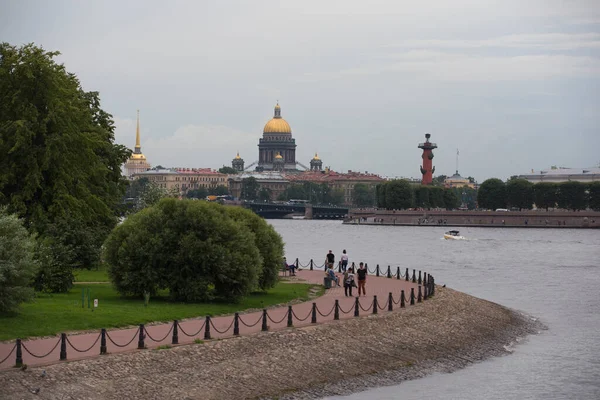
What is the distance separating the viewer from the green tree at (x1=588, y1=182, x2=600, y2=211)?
176 meters

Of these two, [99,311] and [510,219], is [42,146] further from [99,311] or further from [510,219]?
[510,219]

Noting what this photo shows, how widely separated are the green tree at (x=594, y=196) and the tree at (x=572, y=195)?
1.01 metres

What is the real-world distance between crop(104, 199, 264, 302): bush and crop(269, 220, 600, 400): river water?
6.52 metres

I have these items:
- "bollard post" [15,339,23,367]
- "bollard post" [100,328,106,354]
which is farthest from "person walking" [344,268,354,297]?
"bollard post" [15,339,23,367]

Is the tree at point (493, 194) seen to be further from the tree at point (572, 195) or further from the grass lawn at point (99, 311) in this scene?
the grass lawn at point (99, 311)

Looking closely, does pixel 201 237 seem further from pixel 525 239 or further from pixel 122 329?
pixel 525 239

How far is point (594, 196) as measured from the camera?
581 ft

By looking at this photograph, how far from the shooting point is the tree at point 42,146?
39625 millimetres

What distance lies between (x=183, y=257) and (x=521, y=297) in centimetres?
2280

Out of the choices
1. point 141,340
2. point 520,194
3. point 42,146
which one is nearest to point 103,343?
point 141,340

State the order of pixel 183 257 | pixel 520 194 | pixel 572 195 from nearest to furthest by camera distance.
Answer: pixel 183 257 < pixel 572 195 < pixel 520 194

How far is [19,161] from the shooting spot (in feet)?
132

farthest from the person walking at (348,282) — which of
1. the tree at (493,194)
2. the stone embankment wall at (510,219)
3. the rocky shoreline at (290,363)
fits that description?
the tree at (493,194)

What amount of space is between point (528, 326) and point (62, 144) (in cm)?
1729
